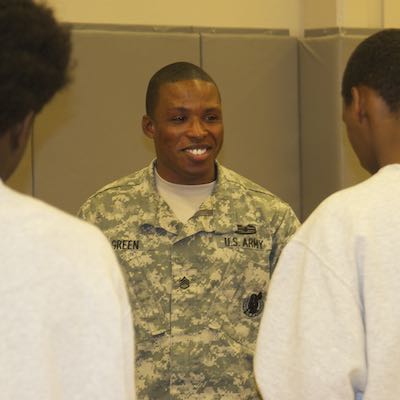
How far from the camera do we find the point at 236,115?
4.57 meters

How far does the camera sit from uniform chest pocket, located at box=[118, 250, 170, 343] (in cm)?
292

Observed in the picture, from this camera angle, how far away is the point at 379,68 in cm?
198

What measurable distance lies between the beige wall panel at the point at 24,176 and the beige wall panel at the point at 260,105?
964 millimetres

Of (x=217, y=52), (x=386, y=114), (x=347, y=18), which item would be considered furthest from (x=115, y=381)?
(x=347, y=18)

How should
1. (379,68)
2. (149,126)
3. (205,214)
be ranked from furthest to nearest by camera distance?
(149,126) → (205,214) → (379,68)

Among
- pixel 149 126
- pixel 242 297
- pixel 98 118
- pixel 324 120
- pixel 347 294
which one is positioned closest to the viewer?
pixel 347 294

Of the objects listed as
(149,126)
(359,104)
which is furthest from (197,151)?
(359,104)

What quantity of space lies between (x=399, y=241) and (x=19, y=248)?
2.62 ft

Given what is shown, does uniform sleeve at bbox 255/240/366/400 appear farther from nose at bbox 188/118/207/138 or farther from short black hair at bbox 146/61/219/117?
short black hair at bbox 146/61/219/117

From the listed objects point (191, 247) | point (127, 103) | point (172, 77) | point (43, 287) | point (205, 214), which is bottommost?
point (191, 247)

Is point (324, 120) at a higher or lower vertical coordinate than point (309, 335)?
higher

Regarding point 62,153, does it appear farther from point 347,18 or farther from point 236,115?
point 347,18

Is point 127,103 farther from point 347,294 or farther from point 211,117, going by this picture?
point 347,294

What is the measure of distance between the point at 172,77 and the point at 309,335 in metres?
1.57
